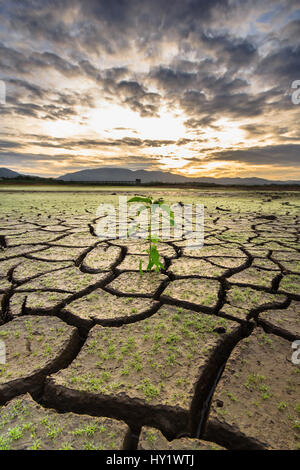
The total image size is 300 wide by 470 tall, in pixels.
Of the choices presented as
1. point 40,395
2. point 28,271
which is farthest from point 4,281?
point 40,395

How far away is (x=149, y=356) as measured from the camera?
0.85 m

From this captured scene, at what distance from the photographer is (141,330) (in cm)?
100

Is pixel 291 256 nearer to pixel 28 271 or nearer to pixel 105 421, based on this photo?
pixel 105 421

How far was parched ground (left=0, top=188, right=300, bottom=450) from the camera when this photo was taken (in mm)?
608

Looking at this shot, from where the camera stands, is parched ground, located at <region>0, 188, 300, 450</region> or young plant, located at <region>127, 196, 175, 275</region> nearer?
parched ground, located at <region>0, 188, 300, 450</region>

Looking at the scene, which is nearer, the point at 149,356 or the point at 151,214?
the point at 149,356

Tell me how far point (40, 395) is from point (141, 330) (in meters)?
0.43

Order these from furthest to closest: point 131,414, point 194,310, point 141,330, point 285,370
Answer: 1. point 194,310
2. point 141,330
3. point 285,370
4. point 131,414

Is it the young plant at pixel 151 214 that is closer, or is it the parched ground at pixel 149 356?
the parched ground at pixel 149 356

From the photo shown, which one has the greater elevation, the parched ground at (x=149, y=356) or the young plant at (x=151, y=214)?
the young plant at (x=151, y=214)

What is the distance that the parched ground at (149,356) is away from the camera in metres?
0.61

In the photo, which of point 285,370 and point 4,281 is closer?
point 285,370

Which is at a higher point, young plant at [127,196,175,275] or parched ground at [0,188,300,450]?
young plant at [127,196,175,275]

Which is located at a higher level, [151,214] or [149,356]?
[151,214]
